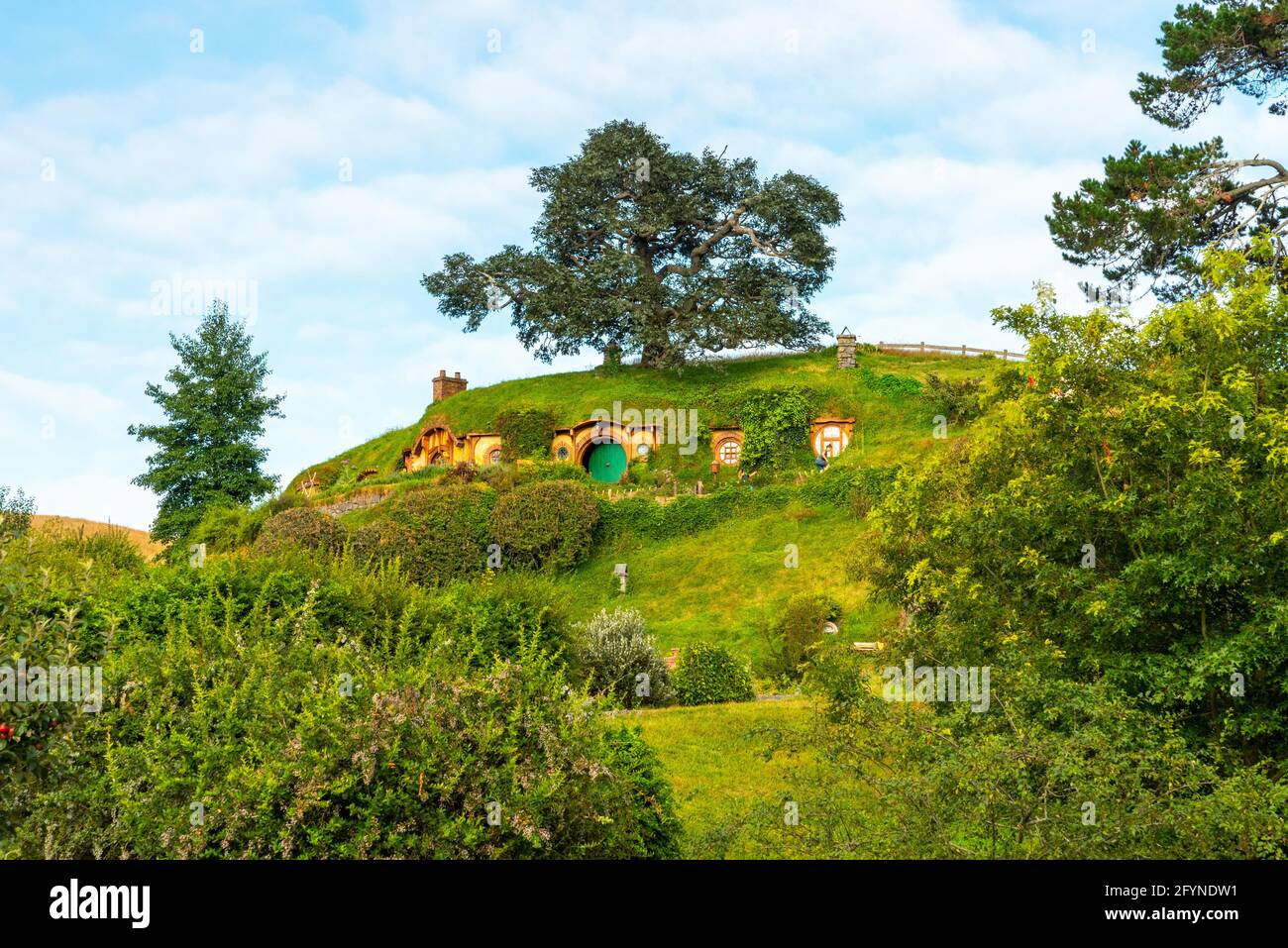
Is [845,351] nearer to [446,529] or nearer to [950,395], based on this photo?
[950,395]

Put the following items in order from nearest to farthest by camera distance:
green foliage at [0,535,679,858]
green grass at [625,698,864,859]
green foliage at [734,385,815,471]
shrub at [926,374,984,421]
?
1. green foliage at [0,535,679,858]
2. green grass at [625,698,864,859]
3. shrub at [926,374,984,421]
4. green foliage at [734,385,815,471]

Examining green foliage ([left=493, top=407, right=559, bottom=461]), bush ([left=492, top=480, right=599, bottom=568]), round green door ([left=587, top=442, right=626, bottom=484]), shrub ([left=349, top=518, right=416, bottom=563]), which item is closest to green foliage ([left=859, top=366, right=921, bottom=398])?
round green door ([left=587, top=442, right=626, bottom=484])

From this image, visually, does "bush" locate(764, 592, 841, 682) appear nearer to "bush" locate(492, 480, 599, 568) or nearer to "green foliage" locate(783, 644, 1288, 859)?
"bush" locate(492, 480, 599, 568)

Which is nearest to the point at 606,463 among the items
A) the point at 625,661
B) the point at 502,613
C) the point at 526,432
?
the point at 526,432

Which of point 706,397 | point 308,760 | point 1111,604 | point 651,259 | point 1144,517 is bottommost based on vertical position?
point 308,760

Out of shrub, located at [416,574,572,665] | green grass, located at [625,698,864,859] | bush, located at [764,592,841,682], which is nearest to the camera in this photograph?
green grass, located at [625,698,864,859]

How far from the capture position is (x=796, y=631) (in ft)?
85.5

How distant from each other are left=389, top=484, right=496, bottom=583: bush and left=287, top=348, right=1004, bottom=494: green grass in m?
7.39

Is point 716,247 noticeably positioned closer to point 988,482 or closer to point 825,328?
point 825,328

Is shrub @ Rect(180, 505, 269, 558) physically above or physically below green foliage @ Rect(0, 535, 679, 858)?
above

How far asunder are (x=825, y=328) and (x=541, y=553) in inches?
856

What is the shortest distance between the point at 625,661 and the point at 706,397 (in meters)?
27.1

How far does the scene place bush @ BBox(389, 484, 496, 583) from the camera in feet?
125
